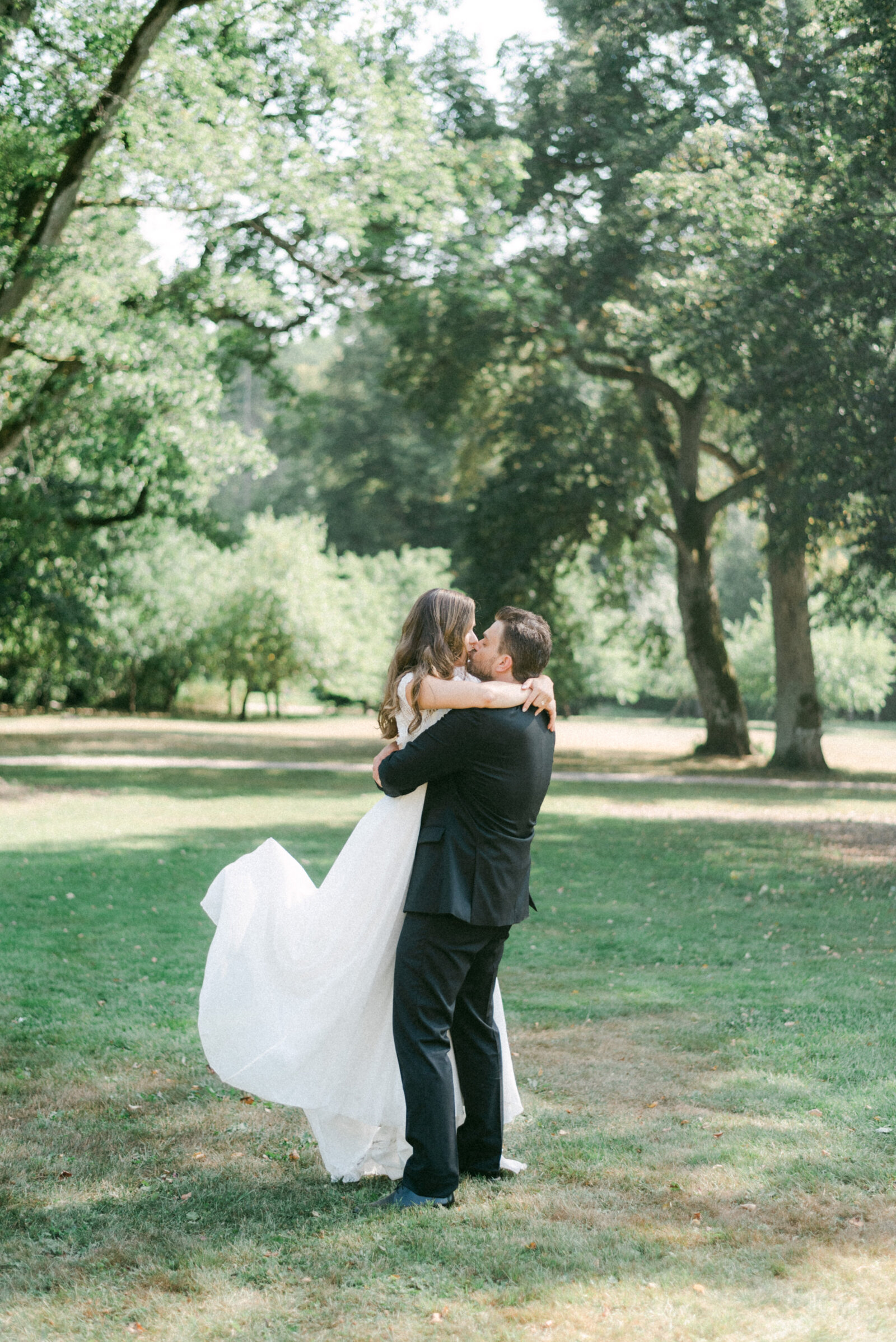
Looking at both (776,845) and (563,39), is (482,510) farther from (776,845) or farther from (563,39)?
(776,845)

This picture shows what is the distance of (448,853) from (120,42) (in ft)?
44.3

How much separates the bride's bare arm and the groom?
0.03 m

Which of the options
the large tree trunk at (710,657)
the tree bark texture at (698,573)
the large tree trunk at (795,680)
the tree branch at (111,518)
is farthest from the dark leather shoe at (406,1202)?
the large tree trunk at (710,657)

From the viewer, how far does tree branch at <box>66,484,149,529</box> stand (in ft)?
68.3

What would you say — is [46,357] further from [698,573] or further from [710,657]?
[710,657]

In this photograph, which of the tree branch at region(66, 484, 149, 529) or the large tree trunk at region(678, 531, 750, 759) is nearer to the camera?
the tree branch at region(66, 484, 149, 529)

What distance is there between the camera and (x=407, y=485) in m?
50.8

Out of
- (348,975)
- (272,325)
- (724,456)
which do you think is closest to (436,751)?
(348,975)

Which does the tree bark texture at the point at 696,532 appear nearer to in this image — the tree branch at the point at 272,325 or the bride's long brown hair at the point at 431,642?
the tree branch at the point at 272,325

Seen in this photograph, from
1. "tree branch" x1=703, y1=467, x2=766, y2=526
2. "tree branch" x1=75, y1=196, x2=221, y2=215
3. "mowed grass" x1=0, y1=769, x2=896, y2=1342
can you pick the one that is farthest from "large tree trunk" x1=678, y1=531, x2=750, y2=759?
"mowed grass" x1=0, y1=769, x2=896, y2=1342

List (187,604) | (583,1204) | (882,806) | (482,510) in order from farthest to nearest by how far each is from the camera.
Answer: (187,604) < (482,510) < (882,806) < (583,1204)

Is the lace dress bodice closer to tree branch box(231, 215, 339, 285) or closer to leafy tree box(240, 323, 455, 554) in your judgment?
tree branch box(231, 215, 339, 285)

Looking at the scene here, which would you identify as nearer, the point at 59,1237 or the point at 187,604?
the point at 59,1237

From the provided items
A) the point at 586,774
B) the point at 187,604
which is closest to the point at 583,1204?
the point at 586,774
